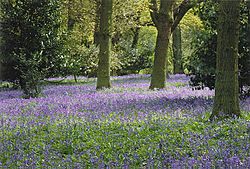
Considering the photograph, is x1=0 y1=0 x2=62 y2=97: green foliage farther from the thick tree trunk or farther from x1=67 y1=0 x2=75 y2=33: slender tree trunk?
x1=67 y1=0 x2=75 y2=33: slender tree trunk

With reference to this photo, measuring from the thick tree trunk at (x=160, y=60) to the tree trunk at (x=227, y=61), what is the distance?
31.8 feet

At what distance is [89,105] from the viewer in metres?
11.4

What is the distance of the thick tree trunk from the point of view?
1819cm

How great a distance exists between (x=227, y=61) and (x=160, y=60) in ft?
32.5

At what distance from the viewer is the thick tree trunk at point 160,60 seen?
18188mm

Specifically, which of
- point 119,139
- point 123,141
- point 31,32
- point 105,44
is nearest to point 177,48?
point 31,32

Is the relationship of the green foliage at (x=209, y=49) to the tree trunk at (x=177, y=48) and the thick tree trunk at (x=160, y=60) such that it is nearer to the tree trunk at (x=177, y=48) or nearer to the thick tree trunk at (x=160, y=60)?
the thick tree trunk at (x=160, y=60)

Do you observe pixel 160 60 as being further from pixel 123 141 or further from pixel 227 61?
pixel 123 141

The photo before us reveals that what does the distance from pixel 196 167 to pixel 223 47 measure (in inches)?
159

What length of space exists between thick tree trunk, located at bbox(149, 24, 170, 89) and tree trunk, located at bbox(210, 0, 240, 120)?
9.68 m

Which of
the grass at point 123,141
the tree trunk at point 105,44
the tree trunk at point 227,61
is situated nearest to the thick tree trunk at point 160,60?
the tree trunk at point 105,44

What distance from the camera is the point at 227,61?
8328 mm

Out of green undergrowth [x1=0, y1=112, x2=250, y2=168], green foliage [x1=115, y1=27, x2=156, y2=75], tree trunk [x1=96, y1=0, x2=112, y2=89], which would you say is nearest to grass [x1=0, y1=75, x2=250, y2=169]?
green undergrowth [x1=0, y1=112, x2=250, y2=168]

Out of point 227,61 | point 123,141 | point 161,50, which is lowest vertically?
point 123,141
